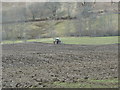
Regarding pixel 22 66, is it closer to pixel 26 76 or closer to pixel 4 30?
pixel 26 76

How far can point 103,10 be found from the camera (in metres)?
110

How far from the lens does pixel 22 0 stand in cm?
14212

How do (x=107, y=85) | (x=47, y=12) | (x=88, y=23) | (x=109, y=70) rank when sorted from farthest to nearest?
1. (x=47, y=12)
2. (x=88, y=23)
3. (x=109, y=70)
4. (x=107, y=85)

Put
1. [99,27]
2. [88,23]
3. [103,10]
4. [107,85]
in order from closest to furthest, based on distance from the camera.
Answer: [107,85] → [99,27] → [88,23] → [103,10]

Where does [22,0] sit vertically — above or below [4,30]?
above

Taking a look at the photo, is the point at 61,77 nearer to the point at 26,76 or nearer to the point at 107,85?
the point at 26,76

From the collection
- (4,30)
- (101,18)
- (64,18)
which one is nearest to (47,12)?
(64,18)

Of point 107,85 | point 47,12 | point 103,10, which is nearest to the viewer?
point 107,85

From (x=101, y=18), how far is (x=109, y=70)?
8071 cm

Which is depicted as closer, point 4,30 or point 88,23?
point 4,30

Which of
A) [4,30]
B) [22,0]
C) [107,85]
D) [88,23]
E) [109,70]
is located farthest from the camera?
[22,0]

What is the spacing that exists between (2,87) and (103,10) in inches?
3998

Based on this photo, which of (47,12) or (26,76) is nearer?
(26,76)

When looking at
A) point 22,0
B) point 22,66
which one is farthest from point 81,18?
point 22,66
